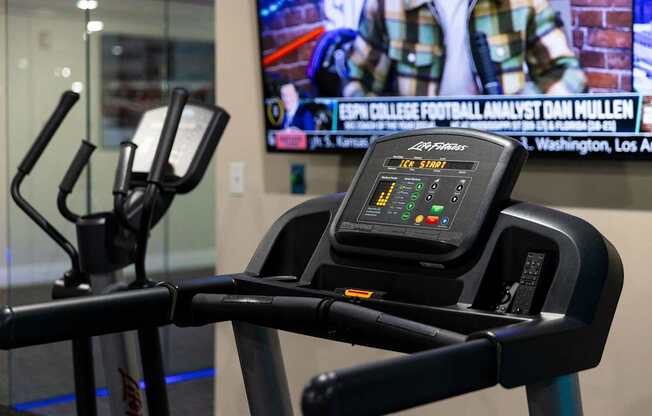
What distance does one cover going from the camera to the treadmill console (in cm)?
183

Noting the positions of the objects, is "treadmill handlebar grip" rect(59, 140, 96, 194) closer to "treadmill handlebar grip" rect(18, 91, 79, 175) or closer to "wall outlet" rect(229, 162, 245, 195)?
"treadmill handlebar grip" rect(18, 91, 79, 175)

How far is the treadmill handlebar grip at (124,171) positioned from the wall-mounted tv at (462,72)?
2.01ft

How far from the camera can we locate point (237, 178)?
3.63 m

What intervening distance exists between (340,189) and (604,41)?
1077 millimetres

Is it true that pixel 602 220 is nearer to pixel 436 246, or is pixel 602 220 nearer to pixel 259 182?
pixel 436 246

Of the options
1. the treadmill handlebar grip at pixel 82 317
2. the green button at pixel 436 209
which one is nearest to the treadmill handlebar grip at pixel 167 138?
the treadmill handlebar grip at pixel 82 317

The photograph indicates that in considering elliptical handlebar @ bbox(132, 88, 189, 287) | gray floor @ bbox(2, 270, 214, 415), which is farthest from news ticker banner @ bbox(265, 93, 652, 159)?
gray floor @ bbox(2, 270, 214, 415)

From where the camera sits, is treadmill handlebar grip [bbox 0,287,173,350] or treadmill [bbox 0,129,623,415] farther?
treadmill handlebar grip [bbox 0,287,173,350]

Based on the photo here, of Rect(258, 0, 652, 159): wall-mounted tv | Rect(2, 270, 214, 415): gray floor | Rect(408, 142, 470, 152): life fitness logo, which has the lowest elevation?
Rect(2, 270, 214, 415): gray floor

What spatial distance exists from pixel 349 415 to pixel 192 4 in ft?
14.5

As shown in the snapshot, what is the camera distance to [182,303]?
2.03 metres

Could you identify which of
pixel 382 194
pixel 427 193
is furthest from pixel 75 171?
pixel 427 193

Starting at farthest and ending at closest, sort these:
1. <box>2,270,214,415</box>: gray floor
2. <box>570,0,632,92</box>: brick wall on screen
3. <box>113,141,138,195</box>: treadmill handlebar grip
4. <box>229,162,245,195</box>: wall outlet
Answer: <box>2,270,214,415</box>: gray floor, <box>229,162,245,195</box>: wall outlet, <box>113,141,138,195</box>: treadmill handlebar grip, <box>570,0,632,92</box>: brick wall on screen

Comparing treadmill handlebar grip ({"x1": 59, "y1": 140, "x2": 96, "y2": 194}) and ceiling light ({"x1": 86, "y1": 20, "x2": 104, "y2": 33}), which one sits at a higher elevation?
ceiling light ({"x1": 86, "y1": 20, "x2": 104, "y2": 33})
